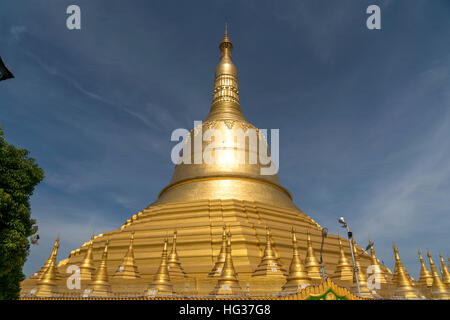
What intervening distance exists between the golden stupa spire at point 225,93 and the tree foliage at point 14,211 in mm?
17629

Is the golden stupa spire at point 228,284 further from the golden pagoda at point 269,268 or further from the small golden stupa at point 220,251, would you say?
the golden pagoda at point 269,268

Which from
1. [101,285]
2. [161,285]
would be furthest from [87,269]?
[161,285]

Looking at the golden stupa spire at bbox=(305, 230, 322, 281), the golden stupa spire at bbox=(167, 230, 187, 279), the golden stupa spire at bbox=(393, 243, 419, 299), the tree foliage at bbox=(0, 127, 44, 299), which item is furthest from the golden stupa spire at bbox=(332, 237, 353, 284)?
the tree foliage at bbox=(0, 127, 44, 299)

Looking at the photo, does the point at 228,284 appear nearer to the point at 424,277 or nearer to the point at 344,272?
the point at 344,272

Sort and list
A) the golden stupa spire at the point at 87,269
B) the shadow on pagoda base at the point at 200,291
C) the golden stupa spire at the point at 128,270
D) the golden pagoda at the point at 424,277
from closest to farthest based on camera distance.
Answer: the shadow on pagoda base at the point at 200,291, the golden stupa spire at the point at 128,270, the golden stupa spire at the point at 87,269, the golden pagoda at the point at 424,277

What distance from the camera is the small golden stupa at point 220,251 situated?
1145cm

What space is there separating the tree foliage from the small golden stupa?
318 cm

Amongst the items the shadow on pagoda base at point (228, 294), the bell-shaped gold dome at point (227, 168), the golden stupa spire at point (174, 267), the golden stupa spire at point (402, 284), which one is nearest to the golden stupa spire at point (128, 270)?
the shadow on pagoda base at point (228, 294)

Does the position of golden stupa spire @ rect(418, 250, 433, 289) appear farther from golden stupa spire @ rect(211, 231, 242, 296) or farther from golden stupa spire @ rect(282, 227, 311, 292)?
golden stupa spire @ rect(211, 231, 242, 296)

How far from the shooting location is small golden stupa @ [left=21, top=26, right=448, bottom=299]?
1145cm

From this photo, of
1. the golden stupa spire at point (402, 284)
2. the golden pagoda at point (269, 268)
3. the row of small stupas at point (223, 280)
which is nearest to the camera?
the row of small stupas at point (223, 280)

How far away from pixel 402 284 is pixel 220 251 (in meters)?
7.94

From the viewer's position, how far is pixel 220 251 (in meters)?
13.3
